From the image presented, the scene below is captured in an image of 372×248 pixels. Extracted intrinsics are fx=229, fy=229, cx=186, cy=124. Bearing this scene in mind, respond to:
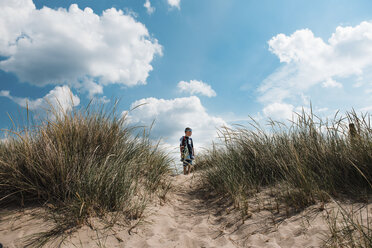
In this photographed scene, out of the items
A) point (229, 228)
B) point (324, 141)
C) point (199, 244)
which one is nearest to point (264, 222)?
point (229, 228)

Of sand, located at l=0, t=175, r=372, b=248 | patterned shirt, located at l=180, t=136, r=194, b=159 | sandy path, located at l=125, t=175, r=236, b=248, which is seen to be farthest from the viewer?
patterned shirt, located at l=180, t=136, r=194, b=159

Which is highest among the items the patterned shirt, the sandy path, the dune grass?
the patterned shirt

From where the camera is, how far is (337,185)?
3521mm

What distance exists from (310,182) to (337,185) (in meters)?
0.52

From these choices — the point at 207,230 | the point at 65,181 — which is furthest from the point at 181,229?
the point at 65,181

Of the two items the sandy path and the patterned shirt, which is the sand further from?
the patterned shirt

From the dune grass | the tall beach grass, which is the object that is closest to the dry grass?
the tall beach grass

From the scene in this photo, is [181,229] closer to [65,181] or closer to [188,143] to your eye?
[65,181]

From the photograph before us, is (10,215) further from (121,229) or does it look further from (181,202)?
(181,202)

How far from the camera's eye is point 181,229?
326 centimetres

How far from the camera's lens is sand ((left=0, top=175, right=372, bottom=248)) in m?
2.61

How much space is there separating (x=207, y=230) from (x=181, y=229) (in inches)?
14.7

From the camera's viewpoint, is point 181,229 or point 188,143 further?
point 188,143

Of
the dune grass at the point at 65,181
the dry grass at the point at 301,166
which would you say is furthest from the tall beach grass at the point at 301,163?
the dune grass at the point at 65,181
